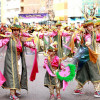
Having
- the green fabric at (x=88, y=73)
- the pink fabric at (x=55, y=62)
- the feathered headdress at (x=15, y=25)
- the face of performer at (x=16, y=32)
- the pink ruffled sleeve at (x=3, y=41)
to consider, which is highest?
the feathered headdress at (x=15, y=25)

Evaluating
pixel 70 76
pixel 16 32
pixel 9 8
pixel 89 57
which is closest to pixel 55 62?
pixel 70 76

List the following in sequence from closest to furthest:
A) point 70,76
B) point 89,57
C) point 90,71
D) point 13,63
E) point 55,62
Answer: point 70,76 < point 55,62 < point 13,63 < point 89,57 < point 90,71

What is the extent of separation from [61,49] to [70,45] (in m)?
0.63

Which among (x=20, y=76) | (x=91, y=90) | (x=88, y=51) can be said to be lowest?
(x=91, y=90)

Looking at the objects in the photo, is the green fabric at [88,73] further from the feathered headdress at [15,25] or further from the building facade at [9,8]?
the building facade at [9,8]

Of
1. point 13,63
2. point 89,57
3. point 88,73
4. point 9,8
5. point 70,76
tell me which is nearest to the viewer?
point 70,76

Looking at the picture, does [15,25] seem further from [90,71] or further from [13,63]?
[90,71]

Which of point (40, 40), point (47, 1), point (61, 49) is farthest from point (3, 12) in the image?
point (61, 49)

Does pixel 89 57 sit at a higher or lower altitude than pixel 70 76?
higher

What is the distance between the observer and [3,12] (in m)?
92.8

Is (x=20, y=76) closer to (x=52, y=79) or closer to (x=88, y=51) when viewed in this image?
(x=52, y=79)

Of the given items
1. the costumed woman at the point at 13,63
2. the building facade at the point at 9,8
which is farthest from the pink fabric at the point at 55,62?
the building facade at the point at 9,8

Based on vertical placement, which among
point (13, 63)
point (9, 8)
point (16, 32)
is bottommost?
point (13, 63)

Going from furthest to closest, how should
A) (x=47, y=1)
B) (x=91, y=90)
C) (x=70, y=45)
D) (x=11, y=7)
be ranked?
(x=11, y=7) < (x=47, y=1) < (x=70, y=45) < (x=91, y=90)
